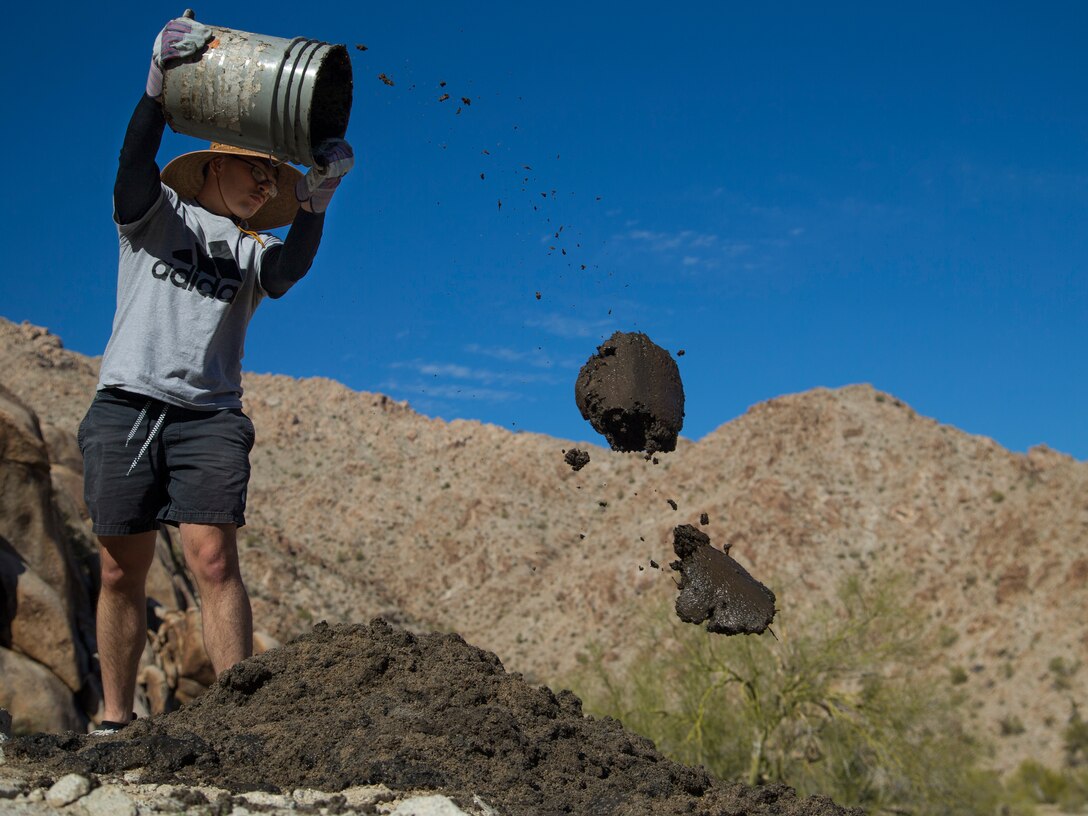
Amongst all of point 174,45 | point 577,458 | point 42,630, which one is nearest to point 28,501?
point 42,630

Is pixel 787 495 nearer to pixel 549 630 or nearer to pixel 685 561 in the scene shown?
pixel 549 630

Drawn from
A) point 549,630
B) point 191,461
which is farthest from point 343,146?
point 549,630

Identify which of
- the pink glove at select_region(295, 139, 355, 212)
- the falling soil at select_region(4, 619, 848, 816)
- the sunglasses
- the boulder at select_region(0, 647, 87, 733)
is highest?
the sunglasses

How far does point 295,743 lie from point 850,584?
1689 centimetres

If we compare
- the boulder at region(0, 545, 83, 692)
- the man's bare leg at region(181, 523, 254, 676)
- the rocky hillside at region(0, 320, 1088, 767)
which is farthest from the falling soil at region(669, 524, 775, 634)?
the rocky hillside at region(0, 320, 1088, 767)

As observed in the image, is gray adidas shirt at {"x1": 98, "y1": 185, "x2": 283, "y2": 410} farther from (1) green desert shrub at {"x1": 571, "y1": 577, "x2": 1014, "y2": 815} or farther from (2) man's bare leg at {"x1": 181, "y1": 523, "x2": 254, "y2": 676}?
(1) green desert shrub at {"x1": 571, "y1": 577, "x2": 1014, "y2": 815}

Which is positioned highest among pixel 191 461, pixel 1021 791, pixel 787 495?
pixel 787 495

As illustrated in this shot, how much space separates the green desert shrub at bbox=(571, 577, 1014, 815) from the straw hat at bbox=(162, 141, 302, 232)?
12.0 metres

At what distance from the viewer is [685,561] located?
4840 millimetres

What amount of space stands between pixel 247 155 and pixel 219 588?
1.73 metres

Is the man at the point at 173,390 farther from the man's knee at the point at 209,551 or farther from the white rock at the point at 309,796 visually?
the white rock at the point at 309,796

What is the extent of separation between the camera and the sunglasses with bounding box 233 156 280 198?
13.9ft

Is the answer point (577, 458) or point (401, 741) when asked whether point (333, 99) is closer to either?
point (577, 458)

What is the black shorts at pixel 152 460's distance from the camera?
3.84m
